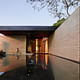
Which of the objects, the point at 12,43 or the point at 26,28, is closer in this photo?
the point at 26,28

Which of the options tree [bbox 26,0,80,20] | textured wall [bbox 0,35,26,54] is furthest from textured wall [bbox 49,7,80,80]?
textured wall [bbox 0,35,26,54]

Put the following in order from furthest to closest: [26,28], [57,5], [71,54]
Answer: [57,5], [26,28], [71,54]

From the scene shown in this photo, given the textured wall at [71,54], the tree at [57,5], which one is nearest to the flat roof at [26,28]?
the tree at [57,5]

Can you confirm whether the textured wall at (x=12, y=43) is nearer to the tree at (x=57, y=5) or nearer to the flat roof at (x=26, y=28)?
the flat roof at (x=26, y=28)

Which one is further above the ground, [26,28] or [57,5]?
[57,5]

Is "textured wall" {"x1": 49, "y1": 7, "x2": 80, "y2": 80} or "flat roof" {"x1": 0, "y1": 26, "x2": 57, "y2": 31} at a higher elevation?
"flat roof" {"x1": 0, "y1": 26, "x2": 57, "y2": 31}

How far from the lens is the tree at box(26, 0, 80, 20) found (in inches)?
395

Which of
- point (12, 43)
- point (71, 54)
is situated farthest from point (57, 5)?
point (12, 43)

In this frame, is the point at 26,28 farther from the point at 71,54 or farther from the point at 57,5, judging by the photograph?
the point at 71,54

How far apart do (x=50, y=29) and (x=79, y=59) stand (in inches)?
265

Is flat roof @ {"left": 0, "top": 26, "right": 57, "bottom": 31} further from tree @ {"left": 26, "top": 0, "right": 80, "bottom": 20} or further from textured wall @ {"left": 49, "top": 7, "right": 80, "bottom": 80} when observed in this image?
textured wall @ {"left": 49, "top": 7, "right": 80, "bottom": 80}

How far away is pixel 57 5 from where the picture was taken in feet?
39.4

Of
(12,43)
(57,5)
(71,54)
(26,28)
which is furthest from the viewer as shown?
(12,43)

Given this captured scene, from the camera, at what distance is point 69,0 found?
472 inches
